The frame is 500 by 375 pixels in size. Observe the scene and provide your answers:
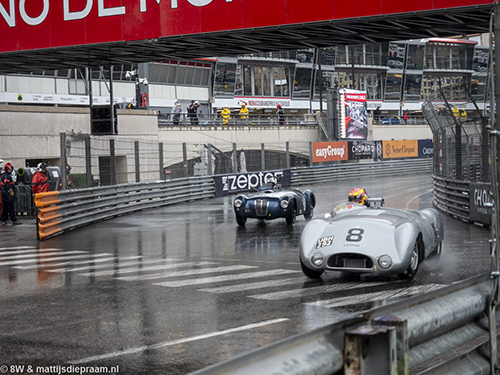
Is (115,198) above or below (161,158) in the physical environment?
below

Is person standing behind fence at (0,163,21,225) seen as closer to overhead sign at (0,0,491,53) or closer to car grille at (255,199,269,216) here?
overhead sign at (0,0,491,53)

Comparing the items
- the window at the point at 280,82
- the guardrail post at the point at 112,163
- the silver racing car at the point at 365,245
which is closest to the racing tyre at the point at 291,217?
the guardrail post at the point at 112,163

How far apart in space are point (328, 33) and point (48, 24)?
844 cm

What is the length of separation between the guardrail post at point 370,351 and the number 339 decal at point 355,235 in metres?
5.67

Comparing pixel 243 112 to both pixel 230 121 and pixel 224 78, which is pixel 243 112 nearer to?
pixel 230 121

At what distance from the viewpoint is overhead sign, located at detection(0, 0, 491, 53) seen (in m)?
16.5

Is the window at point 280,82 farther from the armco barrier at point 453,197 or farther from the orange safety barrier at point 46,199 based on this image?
the orange safety barrier at point 46,199

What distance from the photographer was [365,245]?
812 centimetres

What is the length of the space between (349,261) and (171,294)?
224 centimetres

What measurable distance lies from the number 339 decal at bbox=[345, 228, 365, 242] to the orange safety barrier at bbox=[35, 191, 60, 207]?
850 cm

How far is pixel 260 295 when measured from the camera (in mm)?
7793

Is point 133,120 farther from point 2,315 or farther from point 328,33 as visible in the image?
point 2,315

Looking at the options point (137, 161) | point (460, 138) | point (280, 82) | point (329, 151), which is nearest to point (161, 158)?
point (137, 161)

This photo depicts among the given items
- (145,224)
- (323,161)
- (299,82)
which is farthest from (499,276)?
(299,82)
